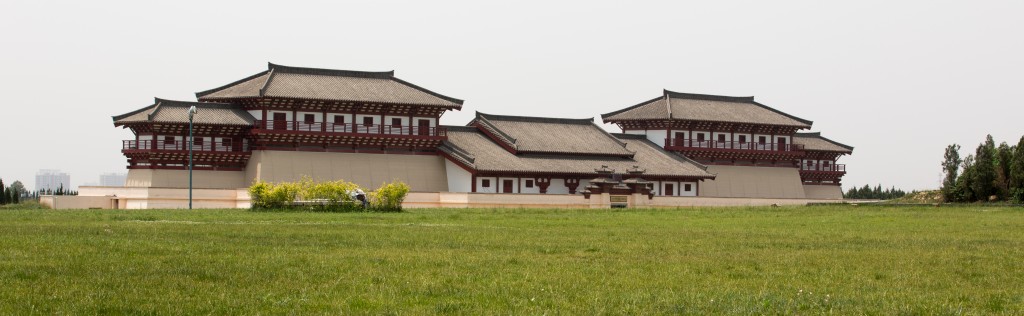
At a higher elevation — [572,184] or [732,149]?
[732,149]

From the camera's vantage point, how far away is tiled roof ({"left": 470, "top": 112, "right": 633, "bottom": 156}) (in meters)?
87.1

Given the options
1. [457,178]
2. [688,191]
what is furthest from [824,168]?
[457,178]

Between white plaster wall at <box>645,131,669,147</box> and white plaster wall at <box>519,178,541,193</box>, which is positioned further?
white plaster wall at <box>645,131,669,147</box>

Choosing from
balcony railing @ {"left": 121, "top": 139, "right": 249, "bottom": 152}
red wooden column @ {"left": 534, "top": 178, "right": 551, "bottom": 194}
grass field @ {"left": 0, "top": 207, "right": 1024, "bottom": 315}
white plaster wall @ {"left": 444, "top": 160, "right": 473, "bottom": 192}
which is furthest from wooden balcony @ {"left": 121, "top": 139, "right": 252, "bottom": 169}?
grass field @ {"left": 0, "top": 207, "right": 1024, "bottom": 315}

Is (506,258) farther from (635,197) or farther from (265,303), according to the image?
(635,197)

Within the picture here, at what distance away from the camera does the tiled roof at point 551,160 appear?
269 feet

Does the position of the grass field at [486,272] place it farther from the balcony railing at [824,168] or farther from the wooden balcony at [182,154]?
the balcony railing at [824,168]

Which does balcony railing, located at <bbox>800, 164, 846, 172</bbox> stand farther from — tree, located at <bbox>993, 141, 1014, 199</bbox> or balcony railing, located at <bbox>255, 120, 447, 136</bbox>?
balcony railing, located at <bbox>255, 120, 447, 136</bbox>

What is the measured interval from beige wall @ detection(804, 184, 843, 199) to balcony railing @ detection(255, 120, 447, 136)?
124 feet

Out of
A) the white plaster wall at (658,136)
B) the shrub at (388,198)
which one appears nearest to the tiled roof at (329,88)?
the white plaster wall at (658,136)

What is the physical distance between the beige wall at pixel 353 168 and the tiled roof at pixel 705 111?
2156 cm

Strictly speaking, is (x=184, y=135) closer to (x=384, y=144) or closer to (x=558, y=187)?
(x=384, y=144)

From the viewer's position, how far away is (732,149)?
Result: 9856 cm

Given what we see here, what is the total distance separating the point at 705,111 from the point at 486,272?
266 ft
